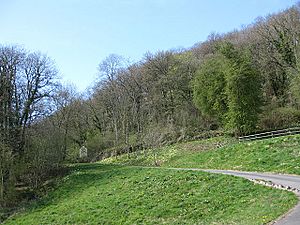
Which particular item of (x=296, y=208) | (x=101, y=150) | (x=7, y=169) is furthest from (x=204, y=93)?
(x=296, y=208)

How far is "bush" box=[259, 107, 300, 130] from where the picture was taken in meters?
42.9

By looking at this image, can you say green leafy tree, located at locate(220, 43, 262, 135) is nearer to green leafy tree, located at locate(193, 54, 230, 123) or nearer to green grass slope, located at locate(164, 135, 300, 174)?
green leafy tree, located at locate(193, 54, 230, 123)

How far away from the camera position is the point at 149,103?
196ft

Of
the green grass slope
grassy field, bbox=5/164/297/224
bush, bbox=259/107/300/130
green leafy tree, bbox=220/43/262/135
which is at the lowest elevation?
grassy field, bbox=5/164/297/224

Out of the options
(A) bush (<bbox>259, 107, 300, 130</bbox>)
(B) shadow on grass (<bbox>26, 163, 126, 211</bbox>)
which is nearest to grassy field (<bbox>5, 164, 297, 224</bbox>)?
(B) shadow on grass (<bbox>26, 163, 126, 211</bbox>)

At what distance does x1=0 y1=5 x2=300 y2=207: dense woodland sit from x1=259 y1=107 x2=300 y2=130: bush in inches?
4.4

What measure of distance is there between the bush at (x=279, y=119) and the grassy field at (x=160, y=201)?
20.3 m

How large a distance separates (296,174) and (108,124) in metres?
47.6

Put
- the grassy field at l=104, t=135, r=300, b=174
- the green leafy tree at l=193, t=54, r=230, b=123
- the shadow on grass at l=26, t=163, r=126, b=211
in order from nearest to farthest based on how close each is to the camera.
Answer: the grassy field at l=104, t=135, r=300, b=174
the shadow on grass at l=26, t=163, r=126, b=211
the green leafy tree at l=193, t=54, r=230, b=123

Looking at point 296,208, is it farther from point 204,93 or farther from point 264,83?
point 264,83

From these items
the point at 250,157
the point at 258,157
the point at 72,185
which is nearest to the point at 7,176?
the point at 72,185

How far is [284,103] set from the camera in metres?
47.8

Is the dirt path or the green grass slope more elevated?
the green grass slope

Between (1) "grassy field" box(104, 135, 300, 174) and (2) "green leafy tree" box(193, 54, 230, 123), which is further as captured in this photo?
(2) "green leafy tree" box(193, 54, 230, 123)
